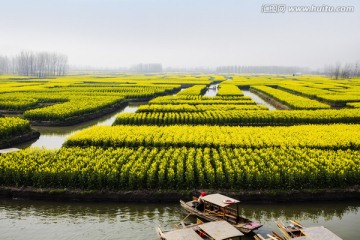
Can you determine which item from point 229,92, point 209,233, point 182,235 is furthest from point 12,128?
point 229,92

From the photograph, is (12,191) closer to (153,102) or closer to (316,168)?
(316,168)

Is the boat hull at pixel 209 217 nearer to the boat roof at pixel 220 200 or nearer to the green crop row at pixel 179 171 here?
the boat roof at pixel 220 200

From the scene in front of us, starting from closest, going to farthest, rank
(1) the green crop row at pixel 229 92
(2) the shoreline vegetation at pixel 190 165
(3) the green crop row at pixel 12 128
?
(2) the shoreline vegetation at pixel 190 165
(3) the green crop row at pixel 12 128
(1) the green crop row at pixel 229 92

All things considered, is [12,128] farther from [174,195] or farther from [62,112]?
[174,195]

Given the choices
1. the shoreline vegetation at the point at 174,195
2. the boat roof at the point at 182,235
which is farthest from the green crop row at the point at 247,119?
the boat roof at the point at 182,235

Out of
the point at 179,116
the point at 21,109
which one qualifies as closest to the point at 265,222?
the point at 179,116

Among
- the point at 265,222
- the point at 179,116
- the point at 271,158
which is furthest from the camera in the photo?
the point at 179,116
